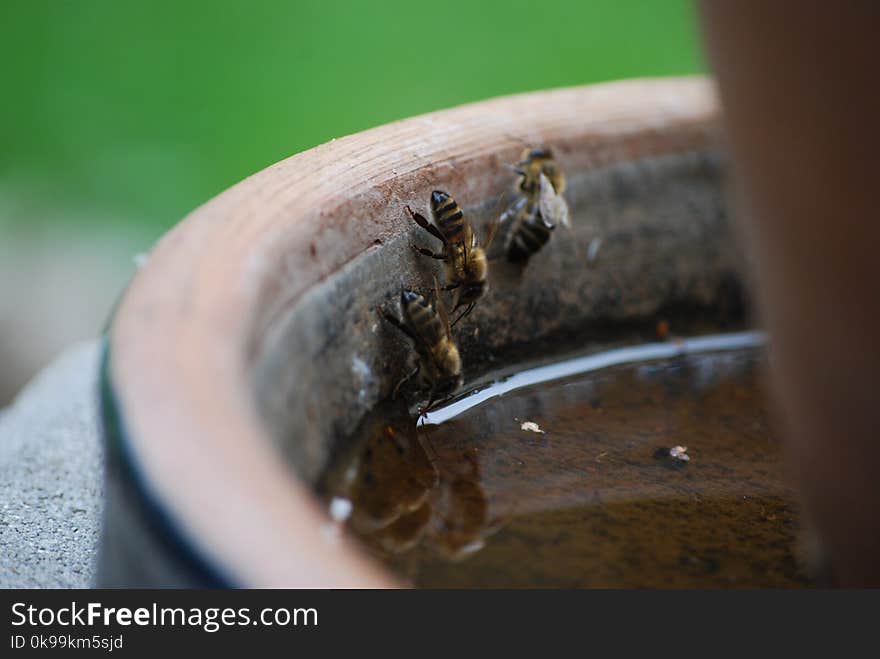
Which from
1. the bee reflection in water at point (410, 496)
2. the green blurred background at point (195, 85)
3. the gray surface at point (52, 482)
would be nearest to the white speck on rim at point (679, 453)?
the bee reflection in water at point (410, 496)

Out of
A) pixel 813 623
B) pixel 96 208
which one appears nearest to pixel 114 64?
pixel 96 208

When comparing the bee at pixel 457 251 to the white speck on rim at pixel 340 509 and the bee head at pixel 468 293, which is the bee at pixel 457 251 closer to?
the bee head at pixel 468 293

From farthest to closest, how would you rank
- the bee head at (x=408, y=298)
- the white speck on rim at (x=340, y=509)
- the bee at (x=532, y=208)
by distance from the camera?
the bee at (x=532, y=208)
the bee head at (x=408, y=298)
the white speck on rim at (x=340, y=509)

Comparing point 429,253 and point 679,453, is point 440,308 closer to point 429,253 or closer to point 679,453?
point 429,253

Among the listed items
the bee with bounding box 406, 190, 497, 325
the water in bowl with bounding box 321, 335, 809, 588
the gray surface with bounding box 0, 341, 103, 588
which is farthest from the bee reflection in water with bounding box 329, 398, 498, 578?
the gray surface with bounding box 0, 341, 103, 588

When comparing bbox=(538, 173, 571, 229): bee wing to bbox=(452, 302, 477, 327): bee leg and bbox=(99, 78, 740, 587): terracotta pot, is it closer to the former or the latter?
bbox=(99, 78, 740, 587): terracotta pot

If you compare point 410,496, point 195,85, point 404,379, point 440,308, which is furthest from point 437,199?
point 195,85
